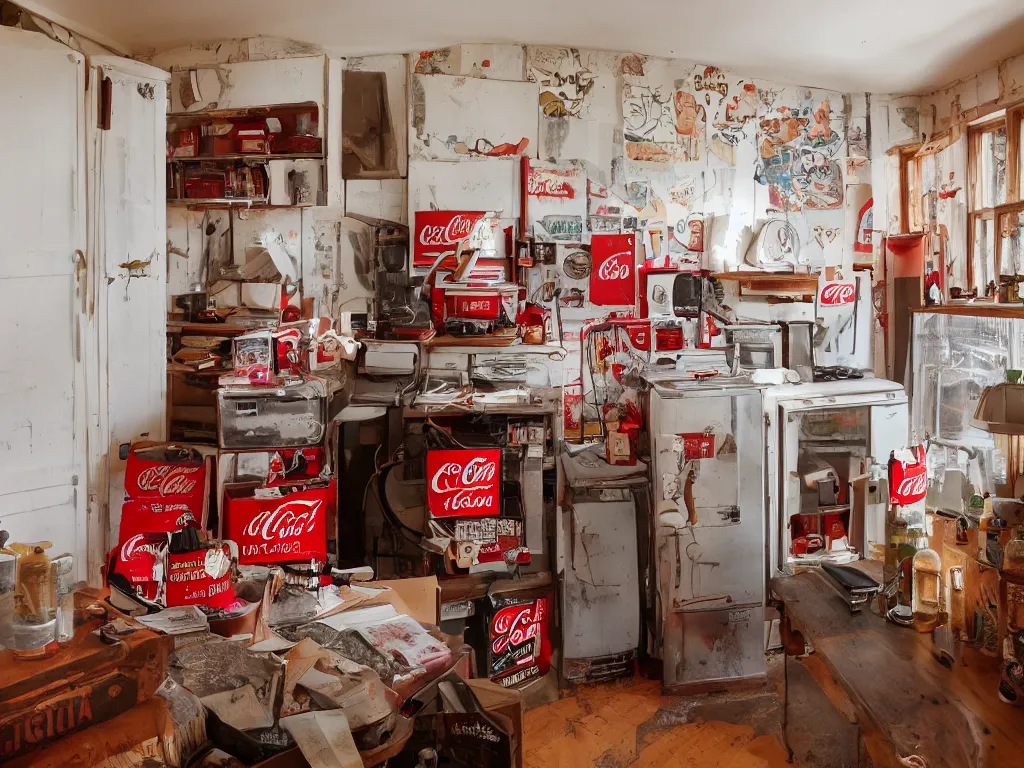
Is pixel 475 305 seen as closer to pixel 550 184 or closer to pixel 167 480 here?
pixel 550 184

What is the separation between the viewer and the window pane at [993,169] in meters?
3.96

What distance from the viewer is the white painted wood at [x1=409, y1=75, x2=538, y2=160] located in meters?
4.31

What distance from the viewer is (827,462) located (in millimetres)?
4199

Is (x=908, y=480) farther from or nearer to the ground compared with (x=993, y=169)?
nearer to the ground

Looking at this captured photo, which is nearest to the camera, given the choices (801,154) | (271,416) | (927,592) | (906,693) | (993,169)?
(906,693)

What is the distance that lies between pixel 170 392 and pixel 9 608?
2723 millimetres

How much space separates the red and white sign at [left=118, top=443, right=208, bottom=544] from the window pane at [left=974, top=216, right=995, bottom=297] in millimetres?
4359

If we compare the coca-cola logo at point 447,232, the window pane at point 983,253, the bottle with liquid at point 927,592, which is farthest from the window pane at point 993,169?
the coca-cola logo at point 447,232

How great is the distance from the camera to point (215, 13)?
3.81 meters

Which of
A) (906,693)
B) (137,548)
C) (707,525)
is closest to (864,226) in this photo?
(707,525)

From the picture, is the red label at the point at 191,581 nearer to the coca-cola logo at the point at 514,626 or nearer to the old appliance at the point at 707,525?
the coca-cola logo at the point at 514,626

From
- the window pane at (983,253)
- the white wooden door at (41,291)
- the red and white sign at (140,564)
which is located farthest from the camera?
the window pane at (983,253)

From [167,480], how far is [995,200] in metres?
4.64

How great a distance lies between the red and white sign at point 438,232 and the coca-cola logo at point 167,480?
1.73 m
